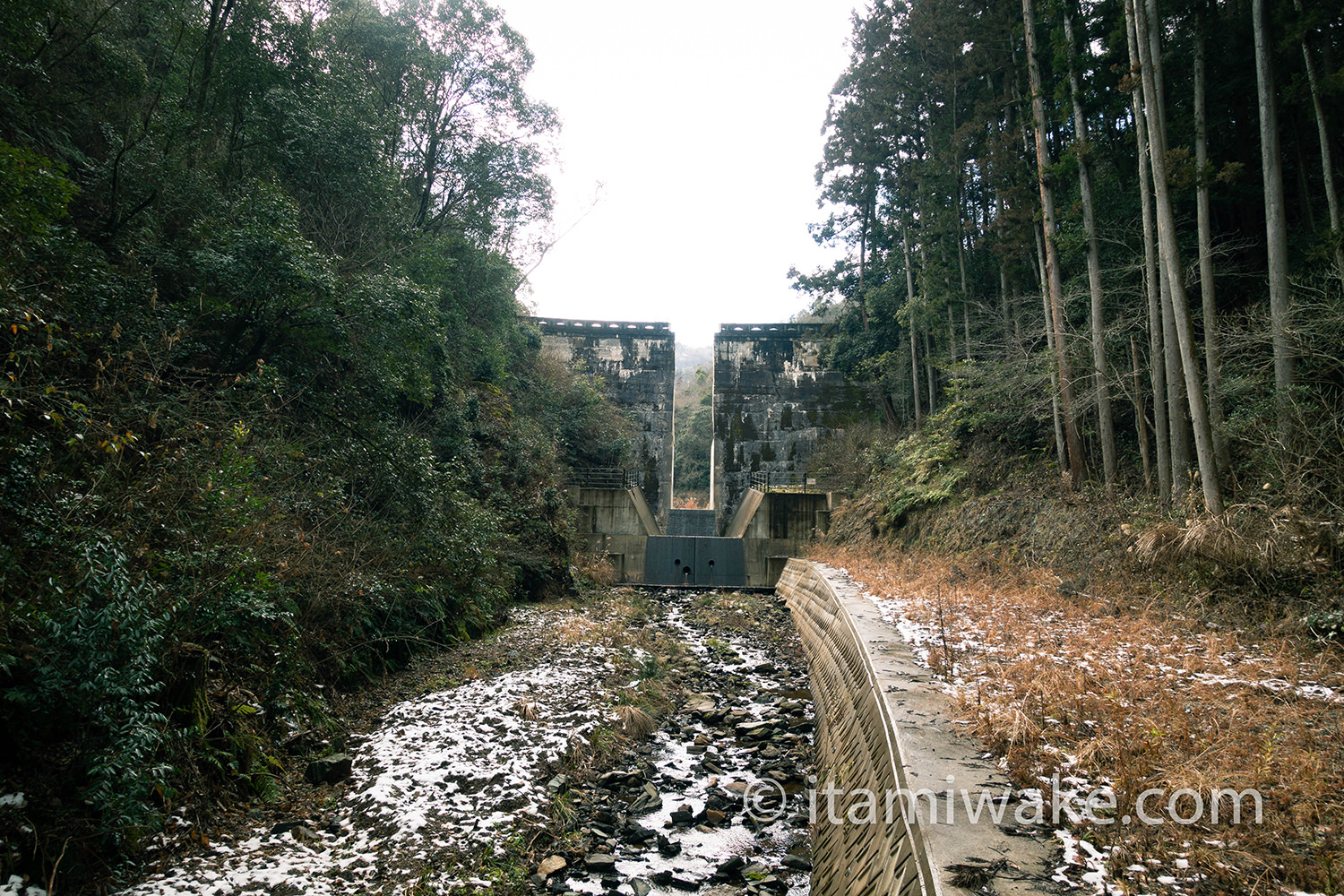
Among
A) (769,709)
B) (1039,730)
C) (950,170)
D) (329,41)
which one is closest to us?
(1039,730)

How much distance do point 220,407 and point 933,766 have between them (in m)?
5.91

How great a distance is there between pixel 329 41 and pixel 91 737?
1197 centimetres

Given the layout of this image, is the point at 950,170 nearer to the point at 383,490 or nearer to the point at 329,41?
the point at 329,41

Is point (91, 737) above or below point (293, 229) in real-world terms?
below

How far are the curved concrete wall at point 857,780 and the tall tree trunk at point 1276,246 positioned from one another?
5.50m

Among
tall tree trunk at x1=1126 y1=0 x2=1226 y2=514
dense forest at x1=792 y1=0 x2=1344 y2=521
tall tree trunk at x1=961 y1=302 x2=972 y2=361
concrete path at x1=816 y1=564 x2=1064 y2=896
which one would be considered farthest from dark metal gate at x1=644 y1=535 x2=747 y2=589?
concrete path at x1=816 y1=564 x2=1064 y2=896

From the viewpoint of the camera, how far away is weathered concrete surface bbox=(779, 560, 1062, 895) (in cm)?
221

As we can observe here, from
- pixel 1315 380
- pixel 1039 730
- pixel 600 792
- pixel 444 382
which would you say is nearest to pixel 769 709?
pixel 600 792

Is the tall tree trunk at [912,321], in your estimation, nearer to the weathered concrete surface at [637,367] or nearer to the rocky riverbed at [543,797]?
the weathered concrete surface at [637,367]

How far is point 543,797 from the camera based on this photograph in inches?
167

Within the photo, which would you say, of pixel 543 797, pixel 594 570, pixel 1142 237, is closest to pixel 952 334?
pixel 1142 237

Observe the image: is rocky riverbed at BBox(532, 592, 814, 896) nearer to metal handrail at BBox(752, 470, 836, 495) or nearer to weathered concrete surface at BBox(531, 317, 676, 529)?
metal handrail at BBox(752, 470, 836, 495)

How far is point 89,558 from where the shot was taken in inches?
117

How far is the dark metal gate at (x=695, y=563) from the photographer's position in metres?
17.5
